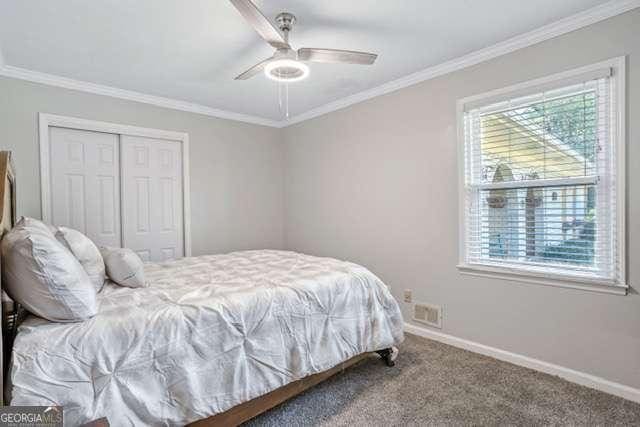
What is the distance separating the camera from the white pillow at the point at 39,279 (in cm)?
131

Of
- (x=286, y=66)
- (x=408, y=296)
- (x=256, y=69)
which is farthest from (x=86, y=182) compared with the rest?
(x=408, y=296)

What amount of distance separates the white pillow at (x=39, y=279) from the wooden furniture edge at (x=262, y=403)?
0.74m

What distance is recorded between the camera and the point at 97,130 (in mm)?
3168

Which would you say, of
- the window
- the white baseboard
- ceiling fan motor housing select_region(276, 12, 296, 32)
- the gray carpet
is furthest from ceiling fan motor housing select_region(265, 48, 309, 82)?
the white baseboard

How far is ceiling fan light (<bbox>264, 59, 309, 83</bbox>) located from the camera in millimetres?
2027

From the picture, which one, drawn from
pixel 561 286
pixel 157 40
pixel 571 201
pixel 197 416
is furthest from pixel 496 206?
pixel 157 40

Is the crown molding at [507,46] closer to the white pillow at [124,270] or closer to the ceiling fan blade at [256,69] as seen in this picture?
the ceiling fan blade at [256,69]

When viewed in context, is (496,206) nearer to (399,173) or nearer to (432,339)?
(399,173)

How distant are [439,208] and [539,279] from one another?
2.94ft

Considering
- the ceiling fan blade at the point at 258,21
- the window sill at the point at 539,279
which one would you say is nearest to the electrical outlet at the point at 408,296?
the window sill at the point at 539,279

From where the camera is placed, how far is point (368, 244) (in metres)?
3.50

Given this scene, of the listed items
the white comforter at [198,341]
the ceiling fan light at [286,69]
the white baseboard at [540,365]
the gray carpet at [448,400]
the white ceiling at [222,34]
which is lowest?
the gray carpet at [448,400]

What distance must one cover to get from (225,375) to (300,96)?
110 inches

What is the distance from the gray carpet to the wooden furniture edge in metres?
0.09
